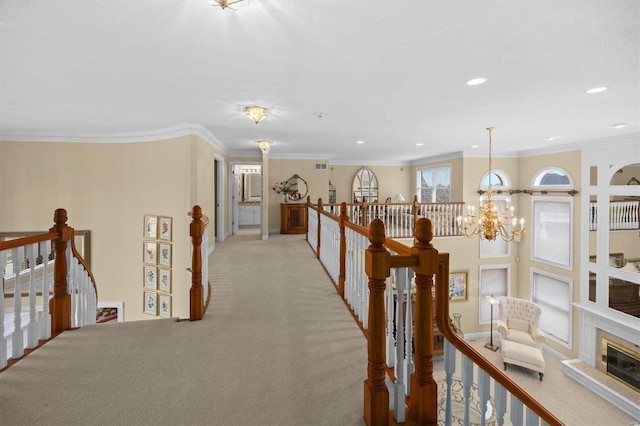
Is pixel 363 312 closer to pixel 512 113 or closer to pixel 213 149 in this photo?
pixel 512 113

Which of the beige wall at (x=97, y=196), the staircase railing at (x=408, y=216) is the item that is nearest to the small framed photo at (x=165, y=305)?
the beige wall at (x=97, y=196)

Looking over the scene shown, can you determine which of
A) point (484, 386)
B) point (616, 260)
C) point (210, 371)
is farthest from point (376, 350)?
point (616, 260)

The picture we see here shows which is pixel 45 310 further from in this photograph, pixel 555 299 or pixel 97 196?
pixel 555 299

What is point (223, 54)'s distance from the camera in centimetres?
255

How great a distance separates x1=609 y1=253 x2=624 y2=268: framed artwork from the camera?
236 inches

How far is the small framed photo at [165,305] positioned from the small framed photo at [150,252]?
68cm

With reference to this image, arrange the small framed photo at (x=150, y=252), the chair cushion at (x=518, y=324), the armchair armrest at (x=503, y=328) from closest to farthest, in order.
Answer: the small framed photo at (x=150, y=252) < the armchair armrest at (x=503, y=328) < the chair cushion at (x=518, y=324)

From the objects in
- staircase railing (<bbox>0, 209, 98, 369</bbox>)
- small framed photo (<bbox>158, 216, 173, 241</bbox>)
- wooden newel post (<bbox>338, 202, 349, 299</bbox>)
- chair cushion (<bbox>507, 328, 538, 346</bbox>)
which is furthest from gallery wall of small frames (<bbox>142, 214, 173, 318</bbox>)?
chair cushion (<bbox>507, 328, 538, 346</bbox>)

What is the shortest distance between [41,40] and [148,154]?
365 centimetres

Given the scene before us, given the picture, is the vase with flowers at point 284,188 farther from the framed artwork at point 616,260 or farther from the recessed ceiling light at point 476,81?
the framed artwork at point 616,260

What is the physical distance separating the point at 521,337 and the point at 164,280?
7.60 metres

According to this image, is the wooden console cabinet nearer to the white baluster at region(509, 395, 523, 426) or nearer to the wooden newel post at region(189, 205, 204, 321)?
the wooden newel post at region(189, 205, 204, 321)

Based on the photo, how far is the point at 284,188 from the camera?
28.3 feet

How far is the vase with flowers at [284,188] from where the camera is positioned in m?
8.65
